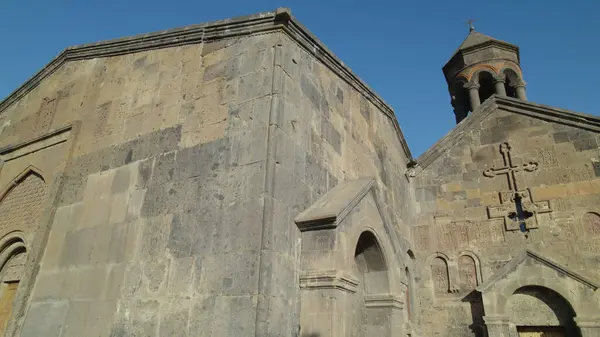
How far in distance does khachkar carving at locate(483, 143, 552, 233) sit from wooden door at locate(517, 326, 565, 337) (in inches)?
57.1

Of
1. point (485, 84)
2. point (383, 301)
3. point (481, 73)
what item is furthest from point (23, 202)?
point (485, 84)

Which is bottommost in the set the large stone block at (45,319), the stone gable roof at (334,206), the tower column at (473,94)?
the large stone block at (45,319)

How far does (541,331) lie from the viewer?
5707 millimetres

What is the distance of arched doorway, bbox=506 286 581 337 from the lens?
18.3 feet

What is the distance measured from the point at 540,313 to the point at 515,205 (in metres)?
1.71

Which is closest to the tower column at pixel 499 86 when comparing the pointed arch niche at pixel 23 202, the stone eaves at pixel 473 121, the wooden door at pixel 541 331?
the stone eaves at pixel 473 121

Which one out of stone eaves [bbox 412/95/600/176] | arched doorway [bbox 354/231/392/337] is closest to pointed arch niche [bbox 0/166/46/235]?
arched doorway [bbox 354/231/392/337]

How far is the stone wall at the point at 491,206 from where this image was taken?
6.09 metres

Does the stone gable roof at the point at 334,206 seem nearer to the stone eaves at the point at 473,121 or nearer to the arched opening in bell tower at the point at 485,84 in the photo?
the stone eaves at the point at 473,121

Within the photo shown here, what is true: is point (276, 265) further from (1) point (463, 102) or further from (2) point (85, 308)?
(1) point (463, 102)

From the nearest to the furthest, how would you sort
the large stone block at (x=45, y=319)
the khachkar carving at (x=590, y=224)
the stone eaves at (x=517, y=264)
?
the large stone block at (x=45, y=319) → the stone eaves at (x=517, y=264) → the khachkar carving at (x=590, y=224)

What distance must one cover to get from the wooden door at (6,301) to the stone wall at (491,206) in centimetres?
590

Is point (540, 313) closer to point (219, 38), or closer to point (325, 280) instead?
point (325, 280)

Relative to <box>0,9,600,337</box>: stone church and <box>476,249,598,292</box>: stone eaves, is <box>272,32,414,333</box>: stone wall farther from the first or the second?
<box>476,249,598,292</box>: stone eaves
